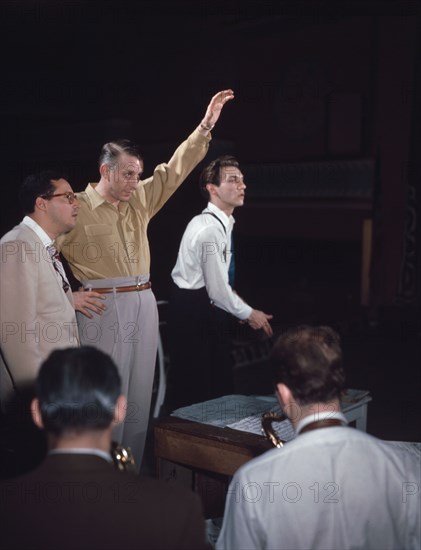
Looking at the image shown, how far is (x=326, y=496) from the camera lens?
4.05ft

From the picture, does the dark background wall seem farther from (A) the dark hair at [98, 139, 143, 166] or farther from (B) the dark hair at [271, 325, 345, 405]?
(B) the dark hair at [271, 325, 345, 405]

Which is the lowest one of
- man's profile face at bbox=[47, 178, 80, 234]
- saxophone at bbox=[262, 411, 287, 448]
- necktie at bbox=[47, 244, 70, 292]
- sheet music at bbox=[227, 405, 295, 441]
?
sheet music at bbox=[227, 405, 295, 441]

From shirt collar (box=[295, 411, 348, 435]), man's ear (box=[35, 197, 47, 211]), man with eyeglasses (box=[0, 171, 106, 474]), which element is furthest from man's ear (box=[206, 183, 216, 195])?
shirt collar (box=[295, 411, 348, 435])

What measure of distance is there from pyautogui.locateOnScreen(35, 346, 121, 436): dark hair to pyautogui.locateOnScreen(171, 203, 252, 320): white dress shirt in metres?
1.86

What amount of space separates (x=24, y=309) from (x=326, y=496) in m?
1.20

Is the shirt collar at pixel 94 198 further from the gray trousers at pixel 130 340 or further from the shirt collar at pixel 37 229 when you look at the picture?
the shirt collar at pixel 37 229

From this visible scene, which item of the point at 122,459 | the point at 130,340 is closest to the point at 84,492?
the point at 122,459

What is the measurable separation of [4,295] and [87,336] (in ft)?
2.31

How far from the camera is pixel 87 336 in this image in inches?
105

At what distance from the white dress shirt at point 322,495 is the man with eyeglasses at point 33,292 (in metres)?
1.02

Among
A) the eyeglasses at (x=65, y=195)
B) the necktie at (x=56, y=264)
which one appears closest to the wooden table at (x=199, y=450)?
the necktie at (x=56, y=264)

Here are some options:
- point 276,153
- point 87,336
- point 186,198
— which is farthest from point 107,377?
point 276,153

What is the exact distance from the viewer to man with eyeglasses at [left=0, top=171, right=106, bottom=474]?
6.61 feet

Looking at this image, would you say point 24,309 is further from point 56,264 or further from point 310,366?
point 310,366
